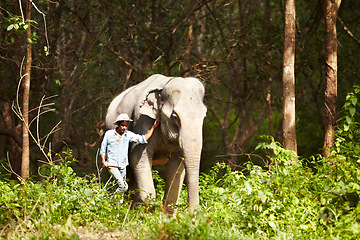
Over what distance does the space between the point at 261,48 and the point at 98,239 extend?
350 inches

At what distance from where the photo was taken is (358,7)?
52.2ft

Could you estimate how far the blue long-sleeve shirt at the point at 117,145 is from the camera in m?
8.59

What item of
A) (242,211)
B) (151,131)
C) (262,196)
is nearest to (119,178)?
(151,131)

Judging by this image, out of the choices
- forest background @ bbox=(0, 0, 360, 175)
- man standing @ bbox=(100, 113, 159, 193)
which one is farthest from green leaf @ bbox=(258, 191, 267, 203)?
forest background @ bbox=(0, 0, 360, 175)

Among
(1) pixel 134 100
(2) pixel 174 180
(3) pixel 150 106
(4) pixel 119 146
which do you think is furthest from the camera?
(1) pixel 134 100

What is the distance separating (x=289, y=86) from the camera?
948 cm

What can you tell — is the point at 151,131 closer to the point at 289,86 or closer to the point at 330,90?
the point at 289,86

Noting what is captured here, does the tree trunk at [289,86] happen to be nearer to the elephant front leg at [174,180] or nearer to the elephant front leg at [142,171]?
the elephant front leg at [174,180]

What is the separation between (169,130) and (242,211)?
1821 millimetres

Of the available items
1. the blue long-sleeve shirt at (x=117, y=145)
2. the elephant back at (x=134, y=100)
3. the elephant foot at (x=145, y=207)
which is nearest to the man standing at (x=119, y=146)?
the blue long-sleeve shirt at (x=117, y=145)

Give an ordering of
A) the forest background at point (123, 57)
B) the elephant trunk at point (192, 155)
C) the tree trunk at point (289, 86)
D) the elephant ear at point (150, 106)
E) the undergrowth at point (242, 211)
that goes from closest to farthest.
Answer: the undergrowth at point (242, 211) → the elephant trunk at point (192, 155) → the elephant ear at point (150, 106) → the tree trunk at point (289, 86) → the forest background at point (123, 57)

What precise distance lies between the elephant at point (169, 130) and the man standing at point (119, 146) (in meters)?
0.24

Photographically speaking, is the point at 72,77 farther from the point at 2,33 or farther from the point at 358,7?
the point at 358,7

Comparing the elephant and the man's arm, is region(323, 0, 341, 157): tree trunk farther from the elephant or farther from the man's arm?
the man's arm
